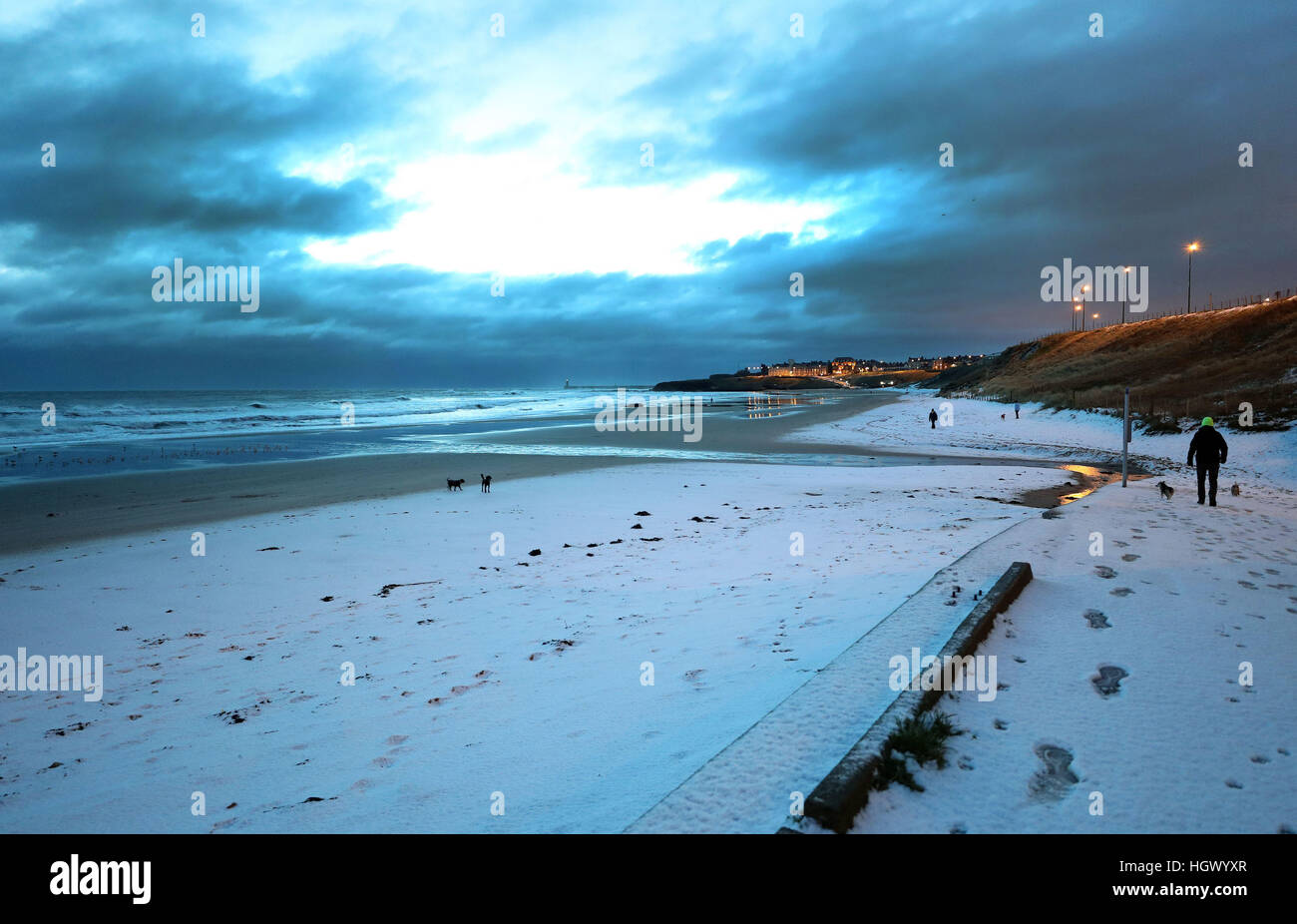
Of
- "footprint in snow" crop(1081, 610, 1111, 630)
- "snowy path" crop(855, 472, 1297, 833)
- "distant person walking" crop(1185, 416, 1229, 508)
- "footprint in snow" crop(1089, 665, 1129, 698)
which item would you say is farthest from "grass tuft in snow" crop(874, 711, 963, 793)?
"distant person walking" crop(1185, 416, 1229, 508)

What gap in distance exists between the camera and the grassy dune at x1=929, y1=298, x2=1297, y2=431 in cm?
2827

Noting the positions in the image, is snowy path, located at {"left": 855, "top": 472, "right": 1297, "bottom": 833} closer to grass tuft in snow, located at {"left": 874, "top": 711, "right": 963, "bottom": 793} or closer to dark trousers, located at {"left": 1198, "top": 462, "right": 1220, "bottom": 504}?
grass tuft in snow, located at {"left": 874, "top": 711, "right": 963, "bottom": 793}

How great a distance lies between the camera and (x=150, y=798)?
3.91m

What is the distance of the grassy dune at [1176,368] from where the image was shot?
92.8ft

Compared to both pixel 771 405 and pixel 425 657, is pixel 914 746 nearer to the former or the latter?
pixel 425 657

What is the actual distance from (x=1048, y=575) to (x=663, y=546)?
5.21 m

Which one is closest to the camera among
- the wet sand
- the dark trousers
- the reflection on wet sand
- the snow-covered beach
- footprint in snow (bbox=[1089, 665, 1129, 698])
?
Answer: the snow-covered beach

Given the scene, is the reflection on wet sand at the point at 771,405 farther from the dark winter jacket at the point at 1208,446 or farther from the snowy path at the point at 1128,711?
the snowy path at the point at 1128,711

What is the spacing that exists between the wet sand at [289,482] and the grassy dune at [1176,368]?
550 inches

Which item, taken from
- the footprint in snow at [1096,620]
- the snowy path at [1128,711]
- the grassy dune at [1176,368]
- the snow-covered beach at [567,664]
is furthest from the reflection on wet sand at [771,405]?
the footprint in snow at [1096,620]

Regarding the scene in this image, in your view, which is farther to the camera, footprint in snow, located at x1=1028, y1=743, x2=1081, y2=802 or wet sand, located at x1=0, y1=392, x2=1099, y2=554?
wet sand, located at x1=0, y1=392, x2=1099, y2=554

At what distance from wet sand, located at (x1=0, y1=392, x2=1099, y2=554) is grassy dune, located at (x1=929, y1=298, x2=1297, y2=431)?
45.9ft
